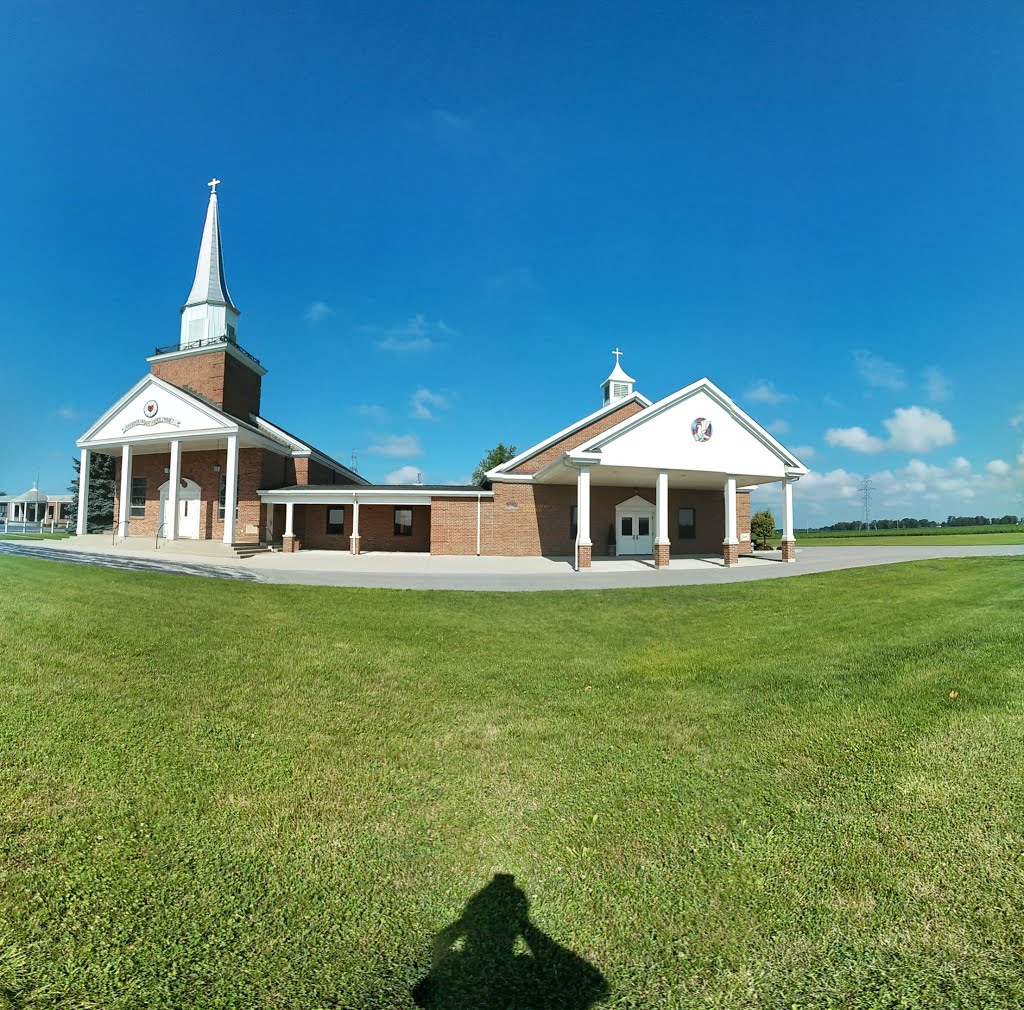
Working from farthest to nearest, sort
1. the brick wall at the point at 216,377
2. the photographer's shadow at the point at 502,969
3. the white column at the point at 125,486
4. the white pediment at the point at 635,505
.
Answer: the brick wall at the point at 216,377, the white column at the point at 125,486, the white pediment at the point at 635,505, the photographer's shadow at the point at 502,969

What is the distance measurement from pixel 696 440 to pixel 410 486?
13.1 metres

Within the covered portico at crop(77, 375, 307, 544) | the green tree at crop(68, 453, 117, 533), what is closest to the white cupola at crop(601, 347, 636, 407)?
the covered portico at crop(77, 375, 307, 544)

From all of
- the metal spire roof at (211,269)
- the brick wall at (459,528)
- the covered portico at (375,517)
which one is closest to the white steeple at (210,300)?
the metal spire roof at (211,269)

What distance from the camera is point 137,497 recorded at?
97.3 feet

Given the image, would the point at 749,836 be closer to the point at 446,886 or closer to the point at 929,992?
the point at 929,992

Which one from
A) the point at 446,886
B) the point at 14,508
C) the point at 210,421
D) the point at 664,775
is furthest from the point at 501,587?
the point at 14,508

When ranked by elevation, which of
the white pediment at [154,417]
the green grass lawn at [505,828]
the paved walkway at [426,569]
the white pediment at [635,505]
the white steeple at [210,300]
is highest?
the white steeple at [210,300]

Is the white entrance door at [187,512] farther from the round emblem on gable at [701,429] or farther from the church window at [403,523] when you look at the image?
the round emblem on gable at [701,429]

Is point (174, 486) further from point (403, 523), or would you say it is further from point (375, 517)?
point (403, 523)

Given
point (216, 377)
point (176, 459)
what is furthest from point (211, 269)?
point (176, 459)

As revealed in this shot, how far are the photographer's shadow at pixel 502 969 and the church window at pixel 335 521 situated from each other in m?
27.9

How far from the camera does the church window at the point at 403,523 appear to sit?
29.3m

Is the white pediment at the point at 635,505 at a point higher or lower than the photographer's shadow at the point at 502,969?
higher

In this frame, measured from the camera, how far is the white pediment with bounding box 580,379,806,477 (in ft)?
68.0
